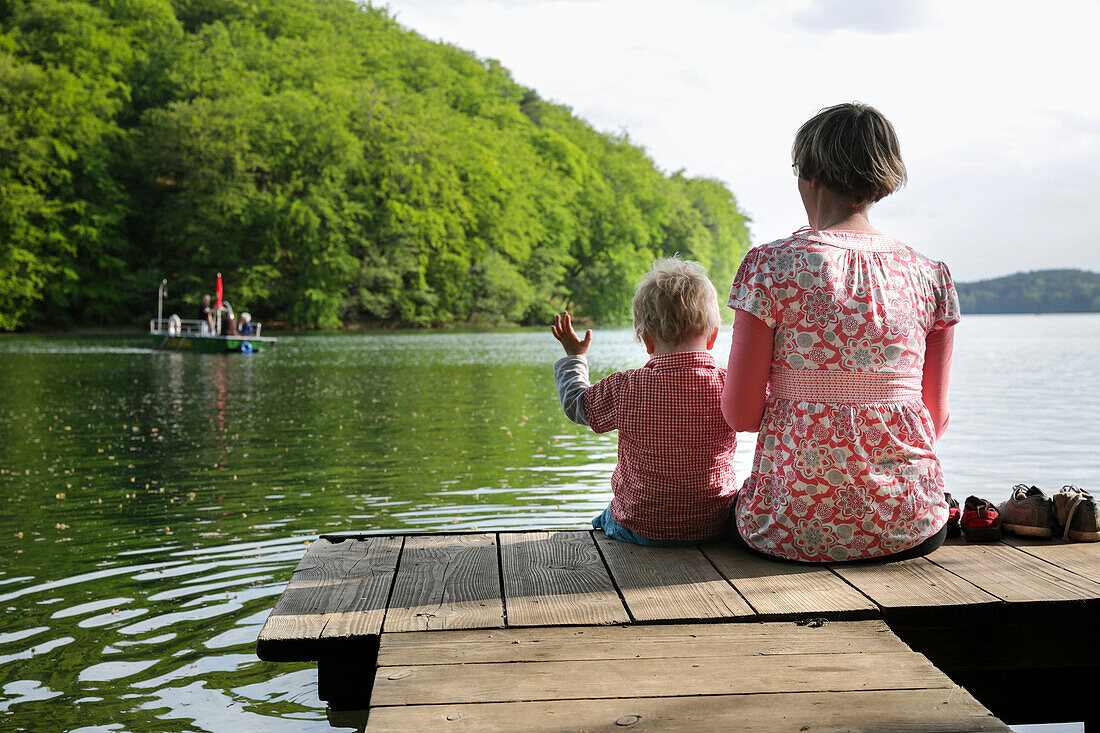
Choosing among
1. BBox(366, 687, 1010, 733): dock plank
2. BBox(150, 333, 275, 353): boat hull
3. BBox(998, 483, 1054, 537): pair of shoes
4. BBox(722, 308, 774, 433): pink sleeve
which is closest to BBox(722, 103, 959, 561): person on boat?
BBox(722, 308, 774, 433): pink sleeve

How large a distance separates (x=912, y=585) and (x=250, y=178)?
47.9 meters

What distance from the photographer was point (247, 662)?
14.0 ft

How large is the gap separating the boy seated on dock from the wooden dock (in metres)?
0.11

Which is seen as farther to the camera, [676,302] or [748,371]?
[676,302]

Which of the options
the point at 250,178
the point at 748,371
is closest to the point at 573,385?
the point at 748,371

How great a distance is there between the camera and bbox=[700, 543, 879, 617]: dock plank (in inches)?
105

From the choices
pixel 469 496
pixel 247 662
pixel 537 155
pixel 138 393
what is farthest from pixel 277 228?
pixel 247 662

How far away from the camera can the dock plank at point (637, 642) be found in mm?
2404

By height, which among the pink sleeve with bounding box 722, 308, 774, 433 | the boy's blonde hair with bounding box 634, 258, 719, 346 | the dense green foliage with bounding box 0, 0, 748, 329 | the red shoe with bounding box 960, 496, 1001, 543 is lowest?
the red shoe with bounding box 960, 496, 1001, 543

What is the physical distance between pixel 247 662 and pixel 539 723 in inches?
103

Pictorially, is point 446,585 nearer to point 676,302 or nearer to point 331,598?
point 331,598

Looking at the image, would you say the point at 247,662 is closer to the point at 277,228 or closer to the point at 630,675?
the point at 630,675

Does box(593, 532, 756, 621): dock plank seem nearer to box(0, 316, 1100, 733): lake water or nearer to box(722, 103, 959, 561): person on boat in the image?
box(722, 103, 959, 561): person on boat

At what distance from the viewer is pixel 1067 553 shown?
10.8ft
